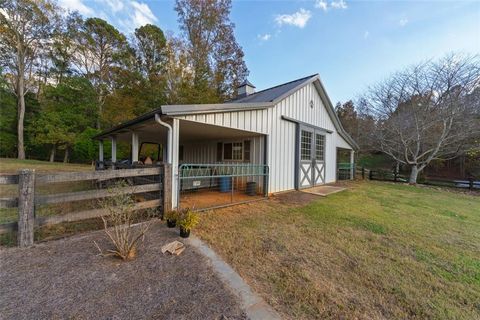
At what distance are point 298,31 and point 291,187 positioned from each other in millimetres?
8023

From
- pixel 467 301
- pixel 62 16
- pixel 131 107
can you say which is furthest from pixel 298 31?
pixel 62 16

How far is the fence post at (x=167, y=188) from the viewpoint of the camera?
4332mm

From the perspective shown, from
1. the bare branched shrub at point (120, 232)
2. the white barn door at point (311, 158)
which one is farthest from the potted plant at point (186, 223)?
the white barn door at point (311, 158)

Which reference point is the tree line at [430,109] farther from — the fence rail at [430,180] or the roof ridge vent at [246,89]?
the roof ridge vent at [246,89]

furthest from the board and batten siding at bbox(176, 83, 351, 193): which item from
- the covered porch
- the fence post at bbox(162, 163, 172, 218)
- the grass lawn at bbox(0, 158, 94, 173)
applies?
the grass lawn at bbox(0, 158, 94, 173)

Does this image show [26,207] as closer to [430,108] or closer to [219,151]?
[219,151]

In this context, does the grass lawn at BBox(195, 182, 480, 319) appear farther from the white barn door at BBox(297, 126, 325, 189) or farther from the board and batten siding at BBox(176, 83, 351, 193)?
the white barn door at BBox(297, 126, 325, 189)

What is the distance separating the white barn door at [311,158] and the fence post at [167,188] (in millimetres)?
5772

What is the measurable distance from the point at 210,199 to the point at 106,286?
4.41 m

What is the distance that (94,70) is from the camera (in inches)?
791

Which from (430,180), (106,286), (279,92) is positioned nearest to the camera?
(106,286)

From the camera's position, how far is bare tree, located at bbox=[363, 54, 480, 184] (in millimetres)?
11344

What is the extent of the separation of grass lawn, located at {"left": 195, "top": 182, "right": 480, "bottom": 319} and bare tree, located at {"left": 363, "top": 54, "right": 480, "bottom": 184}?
30.8ft

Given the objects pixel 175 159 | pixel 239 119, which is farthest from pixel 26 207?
pixel 239 119
